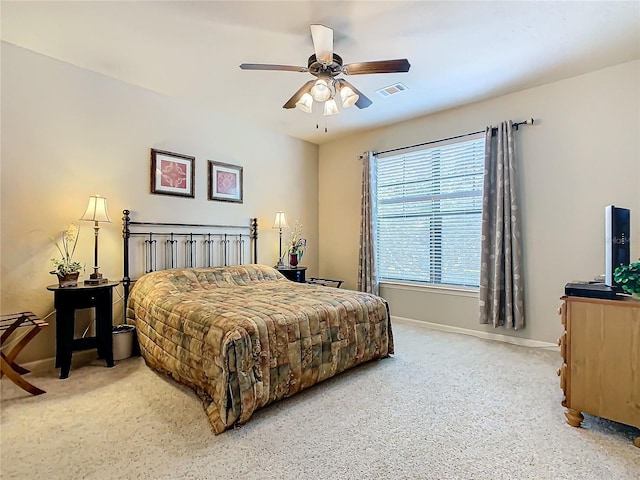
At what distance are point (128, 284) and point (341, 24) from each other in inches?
125

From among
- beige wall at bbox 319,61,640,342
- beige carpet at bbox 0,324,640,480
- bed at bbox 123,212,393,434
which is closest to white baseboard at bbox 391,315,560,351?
beige wall at bbox 319,61,640,342

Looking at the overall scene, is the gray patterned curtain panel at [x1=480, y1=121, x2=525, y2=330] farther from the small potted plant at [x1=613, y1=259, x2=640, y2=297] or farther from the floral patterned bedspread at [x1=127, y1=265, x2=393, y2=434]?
the small potted plant at [x1=613, y1=259, x2=640, y2=297]

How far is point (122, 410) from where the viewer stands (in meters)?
2.26

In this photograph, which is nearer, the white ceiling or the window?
the white ceiling

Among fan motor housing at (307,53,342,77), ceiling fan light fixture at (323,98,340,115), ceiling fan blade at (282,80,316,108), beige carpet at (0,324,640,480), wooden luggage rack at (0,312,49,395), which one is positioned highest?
fan motor housing at (307,53,342,77)

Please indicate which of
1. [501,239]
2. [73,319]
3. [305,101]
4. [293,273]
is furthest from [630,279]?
[73,319]

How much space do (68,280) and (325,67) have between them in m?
2.80

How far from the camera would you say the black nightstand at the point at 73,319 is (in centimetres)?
279

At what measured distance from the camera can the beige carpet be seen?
1670mm

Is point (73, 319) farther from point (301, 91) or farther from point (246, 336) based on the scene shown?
point (301, 91)

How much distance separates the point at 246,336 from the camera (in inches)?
84.9

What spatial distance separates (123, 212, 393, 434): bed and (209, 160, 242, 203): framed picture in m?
1.27

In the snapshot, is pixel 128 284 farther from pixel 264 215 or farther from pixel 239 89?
pixel 239 89

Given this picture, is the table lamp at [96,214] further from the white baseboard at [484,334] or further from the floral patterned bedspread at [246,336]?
the white baseboard at [484,334]
